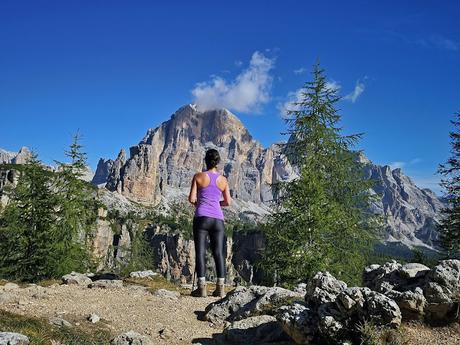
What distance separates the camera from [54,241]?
21.5 metres

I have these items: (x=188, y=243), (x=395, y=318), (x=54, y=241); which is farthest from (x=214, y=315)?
(x=188, y=243)

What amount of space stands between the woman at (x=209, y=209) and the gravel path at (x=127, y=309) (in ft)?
4.35

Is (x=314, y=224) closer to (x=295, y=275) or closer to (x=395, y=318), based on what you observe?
(x=295, y=275)

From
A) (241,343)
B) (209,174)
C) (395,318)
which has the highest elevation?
→ (209,174)

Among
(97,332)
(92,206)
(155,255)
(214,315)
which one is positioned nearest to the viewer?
(97,332)

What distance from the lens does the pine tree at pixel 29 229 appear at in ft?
69.1

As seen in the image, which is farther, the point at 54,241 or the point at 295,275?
the point at 54,241

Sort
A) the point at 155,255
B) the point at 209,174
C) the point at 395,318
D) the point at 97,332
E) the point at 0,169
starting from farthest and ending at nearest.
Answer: the point at 155,255 < the point at 0,169 < the point at 209,174 < the point at 97,332 < the point at 395,318

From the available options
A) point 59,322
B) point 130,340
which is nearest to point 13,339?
point 130,340

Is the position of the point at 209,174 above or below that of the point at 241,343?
above

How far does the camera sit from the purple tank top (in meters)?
9.94

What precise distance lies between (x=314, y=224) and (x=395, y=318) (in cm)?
858

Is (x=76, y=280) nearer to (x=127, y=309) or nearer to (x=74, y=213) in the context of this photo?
(x=127, y=309)

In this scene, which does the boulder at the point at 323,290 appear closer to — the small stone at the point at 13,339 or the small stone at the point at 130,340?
the small stone at the point at 130,340
